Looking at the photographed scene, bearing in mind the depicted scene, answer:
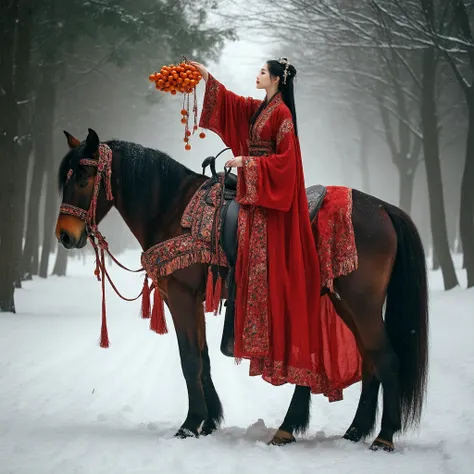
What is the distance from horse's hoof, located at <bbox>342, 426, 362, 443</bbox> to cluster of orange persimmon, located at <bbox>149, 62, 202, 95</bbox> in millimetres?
2968

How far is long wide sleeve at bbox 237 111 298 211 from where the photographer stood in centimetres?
489

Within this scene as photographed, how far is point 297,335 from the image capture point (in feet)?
16.0

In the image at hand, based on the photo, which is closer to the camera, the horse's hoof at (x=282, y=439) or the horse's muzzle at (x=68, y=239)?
the horse's hoof at (x=282, y=439)

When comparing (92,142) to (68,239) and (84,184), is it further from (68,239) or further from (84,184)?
(68,239)

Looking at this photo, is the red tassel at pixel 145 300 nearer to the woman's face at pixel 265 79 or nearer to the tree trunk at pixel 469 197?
the woman's face at pixel 265 79

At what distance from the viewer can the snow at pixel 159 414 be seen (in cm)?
430

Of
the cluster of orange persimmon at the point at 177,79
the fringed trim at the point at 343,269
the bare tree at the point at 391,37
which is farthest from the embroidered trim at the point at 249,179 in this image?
the bare tree at the point at 391,37

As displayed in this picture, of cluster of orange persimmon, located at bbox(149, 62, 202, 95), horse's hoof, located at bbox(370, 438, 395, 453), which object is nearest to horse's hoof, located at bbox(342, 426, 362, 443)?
horse's hoof, located at bbox(370, 438, 395, 453)

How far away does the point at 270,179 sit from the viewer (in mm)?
4938

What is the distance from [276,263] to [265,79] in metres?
1.46

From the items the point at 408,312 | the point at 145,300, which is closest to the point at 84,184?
the point at 145,300

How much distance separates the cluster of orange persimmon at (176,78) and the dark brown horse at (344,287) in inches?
22.4

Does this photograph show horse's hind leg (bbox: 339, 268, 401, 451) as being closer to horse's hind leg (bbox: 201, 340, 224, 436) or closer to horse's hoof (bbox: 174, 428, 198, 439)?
horse's hind leg (bbox: 201, 340, 224, 436)

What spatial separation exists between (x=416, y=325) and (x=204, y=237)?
5.82 feet
